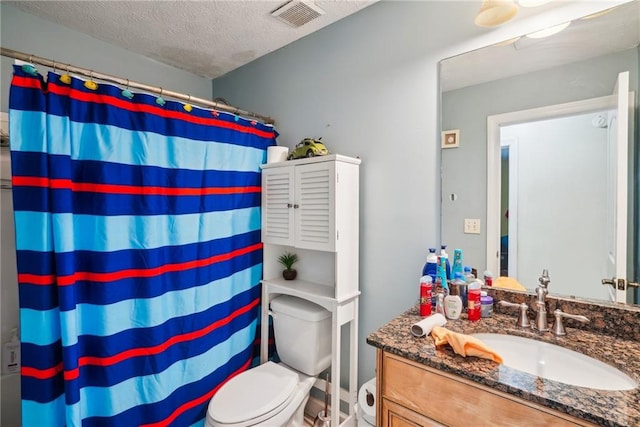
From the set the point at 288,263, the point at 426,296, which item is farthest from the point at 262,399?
the point at 426,296

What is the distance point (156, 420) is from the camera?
147cm

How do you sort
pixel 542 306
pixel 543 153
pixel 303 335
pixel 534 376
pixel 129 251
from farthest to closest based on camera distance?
pixel 303 335 → pixel 129 251 → pixel 543 153 → pixel 542 306 → pixel 534 376

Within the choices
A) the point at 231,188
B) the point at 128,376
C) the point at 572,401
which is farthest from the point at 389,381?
the point at 231,188

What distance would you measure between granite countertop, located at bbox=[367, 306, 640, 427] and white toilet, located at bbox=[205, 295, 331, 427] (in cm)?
65

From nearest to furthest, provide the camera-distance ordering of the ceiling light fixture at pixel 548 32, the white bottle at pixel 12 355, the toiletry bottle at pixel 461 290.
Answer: the ceiling light fixture at pixel 548 32, the toiletry bottle at pixel 461 290, the white bottle at pixel 12 355

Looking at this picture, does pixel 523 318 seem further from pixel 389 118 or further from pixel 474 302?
pixel 389 118

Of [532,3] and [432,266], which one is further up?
[532,3]

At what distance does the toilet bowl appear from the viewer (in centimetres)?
133

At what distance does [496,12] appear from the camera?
121cm

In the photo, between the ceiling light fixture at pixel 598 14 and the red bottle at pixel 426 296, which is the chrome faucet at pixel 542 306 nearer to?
the red bottle at pixel 426 296

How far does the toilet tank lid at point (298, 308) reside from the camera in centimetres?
166

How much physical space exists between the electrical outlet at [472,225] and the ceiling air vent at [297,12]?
1.39 meters

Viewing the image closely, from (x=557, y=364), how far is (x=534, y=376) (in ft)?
0.87

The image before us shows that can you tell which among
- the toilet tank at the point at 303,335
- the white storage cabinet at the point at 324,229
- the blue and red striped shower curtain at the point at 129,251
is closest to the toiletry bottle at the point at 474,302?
the white storage cabinet at the point at 324,229
